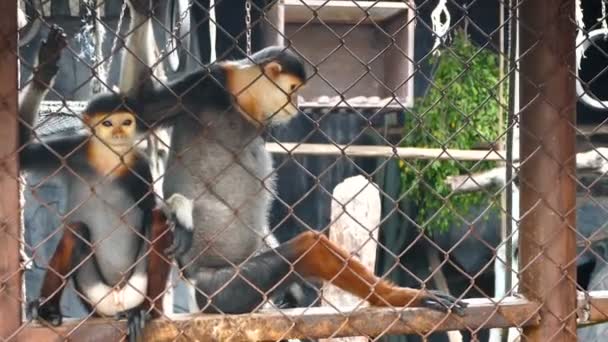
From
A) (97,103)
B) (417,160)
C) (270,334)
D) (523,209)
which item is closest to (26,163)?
(97,103)

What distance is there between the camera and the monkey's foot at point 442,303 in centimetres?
170

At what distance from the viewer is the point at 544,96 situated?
67.7 inches

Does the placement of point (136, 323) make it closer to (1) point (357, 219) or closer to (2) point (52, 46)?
(2) point (52, 46)

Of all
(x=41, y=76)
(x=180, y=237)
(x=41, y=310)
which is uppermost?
(x=41, y=76)

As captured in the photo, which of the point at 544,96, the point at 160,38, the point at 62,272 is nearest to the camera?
the point at 544,96

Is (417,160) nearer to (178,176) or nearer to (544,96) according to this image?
(178,176)

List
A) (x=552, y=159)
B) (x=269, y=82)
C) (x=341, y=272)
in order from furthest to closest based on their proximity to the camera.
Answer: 1. (x=269, y=82)
2. (x=341, y=272)
3. (x=552, y=159)

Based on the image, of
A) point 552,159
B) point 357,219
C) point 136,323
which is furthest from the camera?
point 357,219

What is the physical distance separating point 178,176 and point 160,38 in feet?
3.88

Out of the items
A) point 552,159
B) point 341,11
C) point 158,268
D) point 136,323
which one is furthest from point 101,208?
point 341,11

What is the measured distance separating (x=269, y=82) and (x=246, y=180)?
30cm

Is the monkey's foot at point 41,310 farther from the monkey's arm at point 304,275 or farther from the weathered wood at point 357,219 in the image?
the weathered wood at point 357,219

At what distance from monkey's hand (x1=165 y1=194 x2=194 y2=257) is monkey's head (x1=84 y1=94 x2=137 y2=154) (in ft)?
0.64

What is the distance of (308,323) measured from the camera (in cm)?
161
